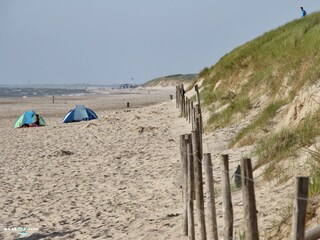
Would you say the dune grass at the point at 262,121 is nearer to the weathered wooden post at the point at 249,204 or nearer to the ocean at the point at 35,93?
the weathered wooden post at the point at 249,204

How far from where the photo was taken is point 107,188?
10336 millimetres

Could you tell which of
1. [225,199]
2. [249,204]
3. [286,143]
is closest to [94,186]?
[286,143]

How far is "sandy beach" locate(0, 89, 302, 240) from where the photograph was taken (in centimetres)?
718

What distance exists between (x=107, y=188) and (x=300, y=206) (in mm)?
7592

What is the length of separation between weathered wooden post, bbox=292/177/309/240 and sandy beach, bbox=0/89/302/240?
2.05 metres

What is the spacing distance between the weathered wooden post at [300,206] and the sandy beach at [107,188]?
2.05m

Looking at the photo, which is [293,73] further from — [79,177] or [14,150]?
[14,150]

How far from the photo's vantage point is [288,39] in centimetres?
1820

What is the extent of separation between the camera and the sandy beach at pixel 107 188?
718 cm

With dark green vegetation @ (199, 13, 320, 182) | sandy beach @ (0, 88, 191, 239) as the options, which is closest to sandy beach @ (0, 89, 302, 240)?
sandy beach @ (0, 88, 191, 239)

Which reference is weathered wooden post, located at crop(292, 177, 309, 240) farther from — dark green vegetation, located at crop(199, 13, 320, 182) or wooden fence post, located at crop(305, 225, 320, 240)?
dark green vegetation, located at crop(199, 13, 320, 182)

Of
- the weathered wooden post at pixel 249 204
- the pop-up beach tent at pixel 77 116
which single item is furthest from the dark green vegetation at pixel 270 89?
the pop-up beach tent at pixel 77 116

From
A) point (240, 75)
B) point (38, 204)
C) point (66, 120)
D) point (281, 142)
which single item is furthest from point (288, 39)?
point (66, 120)

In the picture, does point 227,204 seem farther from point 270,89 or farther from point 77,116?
point 77,116
